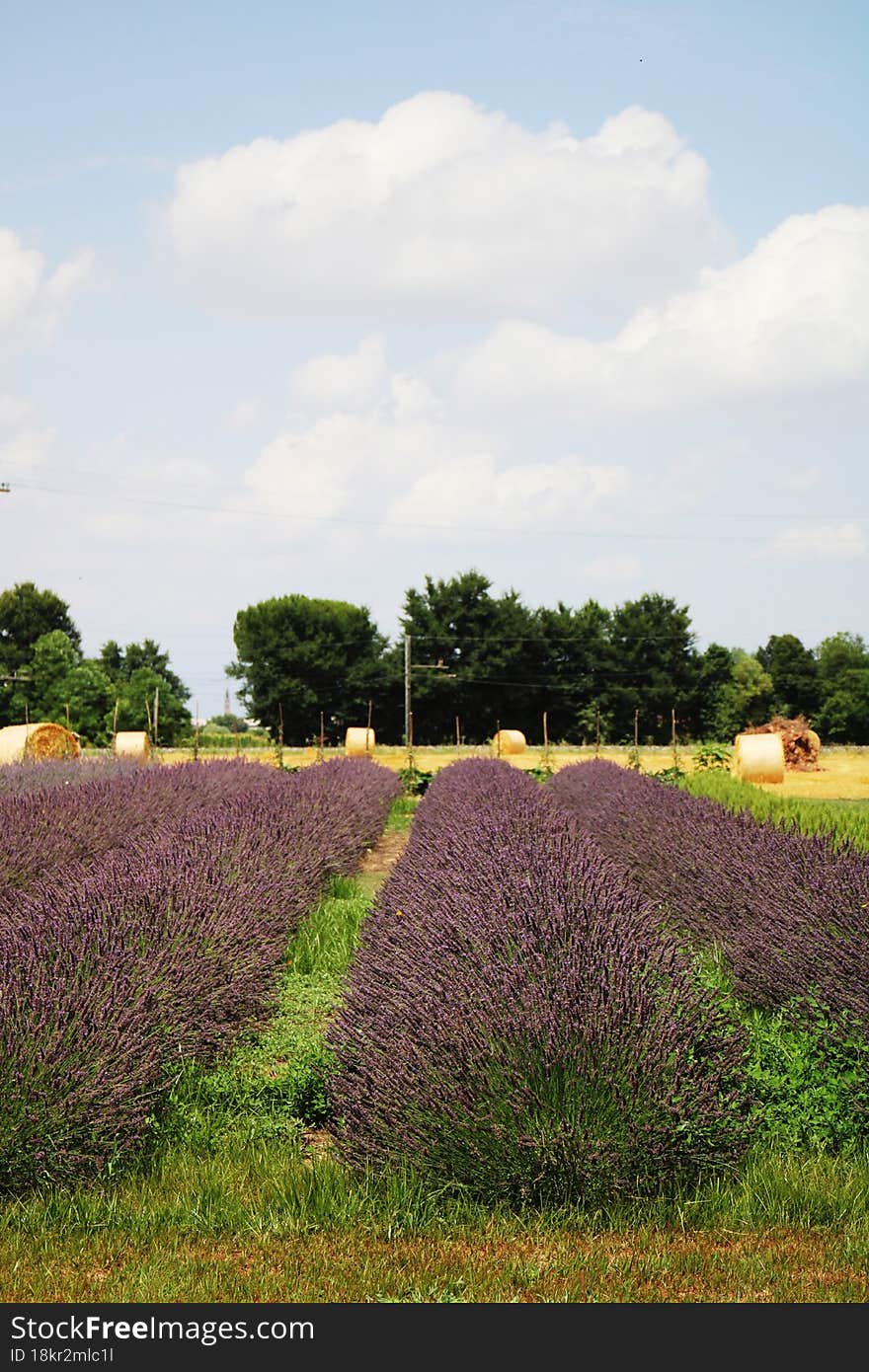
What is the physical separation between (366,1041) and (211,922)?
1468 mm

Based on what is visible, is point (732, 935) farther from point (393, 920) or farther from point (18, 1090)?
point (18, 1090)

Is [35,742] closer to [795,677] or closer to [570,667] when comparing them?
[570,667]

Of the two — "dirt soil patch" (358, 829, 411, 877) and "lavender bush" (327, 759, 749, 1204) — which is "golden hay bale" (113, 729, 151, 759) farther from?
"lavender bush" (327, 759, 749, 1204)

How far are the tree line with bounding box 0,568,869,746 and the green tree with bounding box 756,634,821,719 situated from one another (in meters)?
0.97

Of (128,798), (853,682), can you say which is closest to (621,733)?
(853,682)

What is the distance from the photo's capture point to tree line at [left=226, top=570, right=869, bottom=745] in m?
47.5

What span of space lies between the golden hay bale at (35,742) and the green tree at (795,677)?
37803 mm

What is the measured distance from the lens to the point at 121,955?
165 inches

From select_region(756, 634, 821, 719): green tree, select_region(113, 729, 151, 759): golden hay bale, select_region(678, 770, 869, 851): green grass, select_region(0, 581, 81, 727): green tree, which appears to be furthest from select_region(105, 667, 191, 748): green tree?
select_region(678, 770, 869, 851): green grass

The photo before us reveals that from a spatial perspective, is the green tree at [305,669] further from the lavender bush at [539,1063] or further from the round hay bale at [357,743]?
the lavender bush at [539,1063]

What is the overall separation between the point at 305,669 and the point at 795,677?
22.0 metres

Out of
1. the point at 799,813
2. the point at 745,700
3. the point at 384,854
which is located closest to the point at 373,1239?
the point at 799,813

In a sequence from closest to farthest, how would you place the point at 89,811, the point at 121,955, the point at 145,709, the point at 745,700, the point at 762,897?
the point at 121,955
the point at 762,897
the point at 89,811
the point at 145,709
the point at 745,700

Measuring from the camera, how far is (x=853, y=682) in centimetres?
5256
